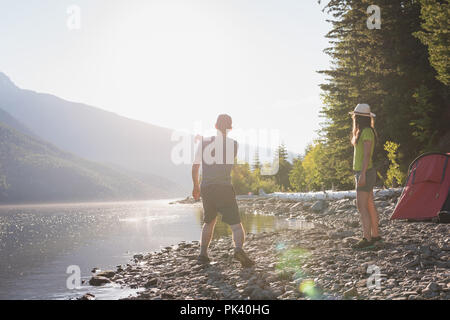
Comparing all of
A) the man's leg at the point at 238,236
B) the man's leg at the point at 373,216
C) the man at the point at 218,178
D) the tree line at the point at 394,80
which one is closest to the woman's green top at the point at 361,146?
the man's leg at the point at 373,216

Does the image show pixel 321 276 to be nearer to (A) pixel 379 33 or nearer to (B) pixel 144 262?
(B) pixel 144 262

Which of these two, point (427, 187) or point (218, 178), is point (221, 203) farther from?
point (427, 187)

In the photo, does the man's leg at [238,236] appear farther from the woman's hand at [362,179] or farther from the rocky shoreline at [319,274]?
the woman's hand at [362,179]

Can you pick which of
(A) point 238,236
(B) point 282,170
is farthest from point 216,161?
(B) point 282,170

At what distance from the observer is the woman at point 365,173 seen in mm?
6918

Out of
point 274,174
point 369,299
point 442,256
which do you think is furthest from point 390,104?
point 274,174

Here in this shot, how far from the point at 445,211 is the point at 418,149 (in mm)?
17415

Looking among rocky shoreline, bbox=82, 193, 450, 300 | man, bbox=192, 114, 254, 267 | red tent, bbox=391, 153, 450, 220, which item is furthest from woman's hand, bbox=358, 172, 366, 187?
red tent, bbox=391, 153, 450, 220

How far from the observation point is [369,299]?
4.45 m

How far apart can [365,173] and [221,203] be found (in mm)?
2991

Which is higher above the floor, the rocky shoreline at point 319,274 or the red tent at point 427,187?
the red tent at point 427,187

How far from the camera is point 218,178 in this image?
682 cm

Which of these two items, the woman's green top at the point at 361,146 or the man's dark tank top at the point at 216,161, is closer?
the man's dark tank top at the point at 216,161

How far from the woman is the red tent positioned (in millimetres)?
4536
